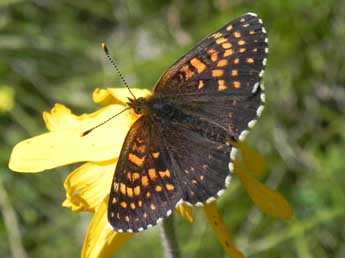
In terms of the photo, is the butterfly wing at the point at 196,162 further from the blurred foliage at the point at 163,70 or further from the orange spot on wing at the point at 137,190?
the blurred foliage at the point at 163,70

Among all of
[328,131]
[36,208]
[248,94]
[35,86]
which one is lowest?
[328,131]

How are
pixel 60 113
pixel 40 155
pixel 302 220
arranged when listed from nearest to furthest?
1. pixel 40 155
2. pixel 60 113
3. pixel 302 220

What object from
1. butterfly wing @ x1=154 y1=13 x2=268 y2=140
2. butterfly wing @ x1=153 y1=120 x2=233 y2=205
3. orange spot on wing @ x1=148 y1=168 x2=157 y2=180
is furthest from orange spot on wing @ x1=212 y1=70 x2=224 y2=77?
orange spot on wing @ x1=148 y1=168 x2=157 y2=180

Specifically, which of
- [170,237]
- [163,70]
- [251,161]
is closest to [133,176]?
[170,237]

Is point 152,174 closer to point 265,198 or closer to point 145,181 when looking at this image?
point 145,181

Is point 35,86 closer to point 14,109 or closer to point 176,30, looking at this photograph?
point 14,109

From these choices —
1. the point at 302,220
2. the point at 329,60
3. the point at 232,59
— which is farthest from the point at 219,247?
the point at 232,59

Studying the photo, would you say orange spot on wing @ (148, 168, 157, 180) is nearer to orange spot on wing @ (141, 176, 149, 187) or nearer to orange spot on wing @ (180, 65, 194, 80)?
orange spot on wing @ (141, 176, 149, 187)
